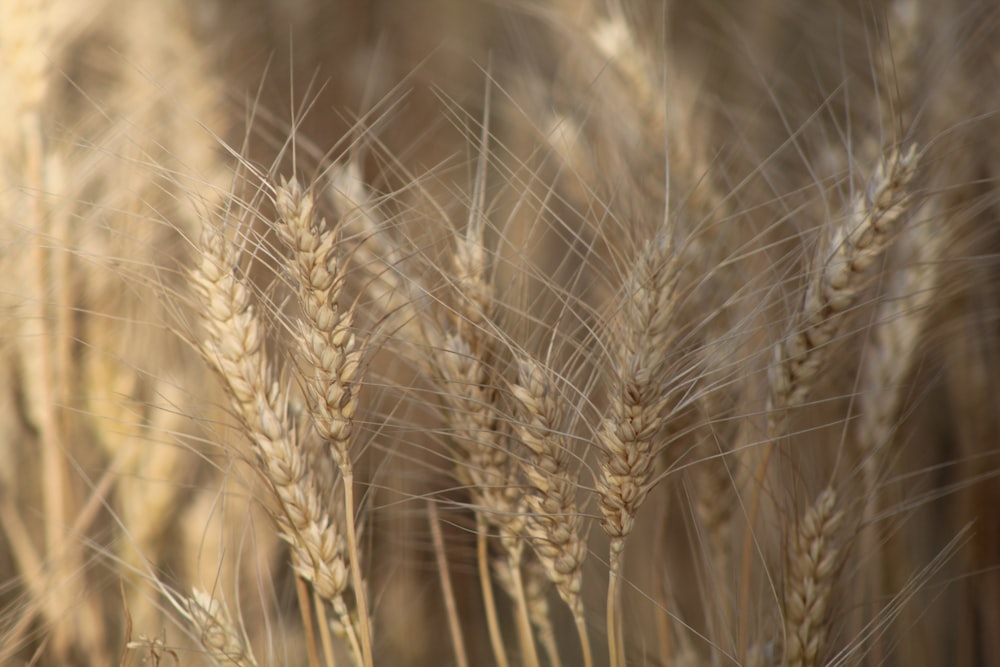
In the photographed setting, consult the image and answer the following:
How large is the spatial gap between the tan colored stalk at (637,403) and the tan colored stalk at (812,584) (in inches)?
6.7

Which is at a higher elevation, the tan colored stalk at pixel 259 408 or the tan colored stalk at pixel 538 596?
the tan colored stalk at pixel 259 408

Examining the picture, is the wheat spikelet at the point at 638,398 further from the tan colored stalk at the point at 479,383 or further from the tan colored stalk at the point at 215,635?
the tan colored stalk at the point at 215,635

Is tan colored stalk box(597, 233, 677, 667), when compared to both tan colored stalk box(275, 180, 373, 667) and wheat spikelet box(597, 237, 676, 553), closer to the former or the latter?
wheat spikelet box(597, 237, 676, 553)

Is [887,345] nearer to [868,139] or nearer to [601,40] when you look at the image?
[868,139]

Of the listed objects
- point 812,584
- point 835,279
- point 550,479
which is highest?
point 835,279

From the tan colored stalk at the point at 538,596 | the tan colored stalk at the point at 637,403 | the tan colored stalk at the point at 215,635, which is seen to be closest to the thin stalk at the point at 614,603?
the tan colored stalk at the point at 637,403

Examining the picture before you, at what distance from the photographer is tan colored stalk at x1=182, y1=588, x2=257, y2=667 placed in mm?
584

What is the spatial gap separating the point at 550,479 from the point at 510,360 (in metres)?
0.18

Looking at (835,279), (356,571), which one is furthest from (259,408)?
(835,279)

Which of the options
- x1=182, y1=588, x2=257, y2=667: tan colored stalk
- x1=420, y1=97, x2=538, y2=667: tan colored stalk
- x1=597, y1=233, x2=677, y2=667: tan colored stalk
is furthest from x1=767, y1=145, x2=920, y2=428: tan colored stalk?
x1=182, y1=588, x2=257, y2=667: tan colored stalk

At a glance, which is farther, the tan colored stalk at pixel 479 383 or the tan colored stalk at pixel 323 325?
the tan colored stalk at pixel 479 383

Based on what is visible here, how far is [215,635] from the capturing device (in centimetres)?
59

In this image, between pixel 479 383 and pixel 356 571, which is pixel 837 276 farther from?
pixel 356 571

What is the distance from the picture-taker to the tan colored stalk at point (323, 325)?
0.51 m
